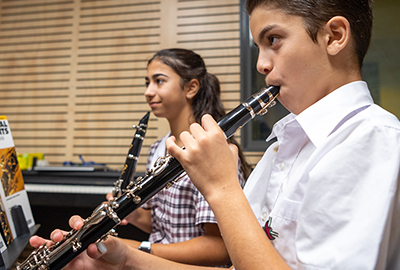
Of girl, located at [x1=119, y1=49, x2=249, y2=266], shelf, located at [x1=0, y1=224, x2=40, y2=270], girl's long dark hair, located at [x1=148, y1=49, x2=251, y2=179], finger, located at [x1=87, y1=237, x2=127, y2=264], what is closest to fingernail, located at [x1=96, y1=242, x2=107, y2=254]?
finger, located at [x1=87, y1=237, x2=127, y2=264]

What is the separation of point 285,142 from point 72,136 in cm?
284

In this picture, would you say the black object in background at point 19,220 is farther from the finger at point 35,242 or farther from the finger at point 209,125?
the finger at point 209,125

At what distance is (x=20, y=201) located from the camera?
113 cm

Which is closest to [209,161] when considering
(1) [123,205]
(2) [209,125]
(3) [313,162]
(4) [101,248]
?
(2) [209,125]

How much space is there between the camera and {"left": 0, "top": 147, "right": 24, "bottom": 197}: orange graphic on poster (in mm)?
1053

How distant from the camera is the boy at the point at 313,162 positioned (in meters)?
0.58

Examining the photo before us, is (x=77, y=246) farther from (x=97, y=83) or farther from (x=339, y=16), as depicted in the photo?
(x=97, y=83)

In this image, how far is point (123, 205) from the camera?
94cm

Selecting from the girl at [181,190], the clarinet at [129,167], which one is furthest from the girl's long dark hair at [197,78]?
the clarinet at [129,167]

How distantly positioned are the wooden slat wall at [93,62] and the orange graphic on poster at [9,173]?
1.96 meters

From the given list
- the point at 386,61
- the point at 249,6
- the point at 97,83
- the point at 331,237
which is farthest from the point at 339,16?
the point at 97,83

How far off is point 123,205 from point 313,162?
22.0 inches

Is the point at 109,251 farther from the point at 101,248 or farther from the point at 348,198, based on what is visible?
the point at 348,198

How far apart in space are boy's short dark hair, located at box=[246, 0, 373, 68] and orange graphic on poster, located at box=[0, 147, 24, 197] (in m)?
0.98
